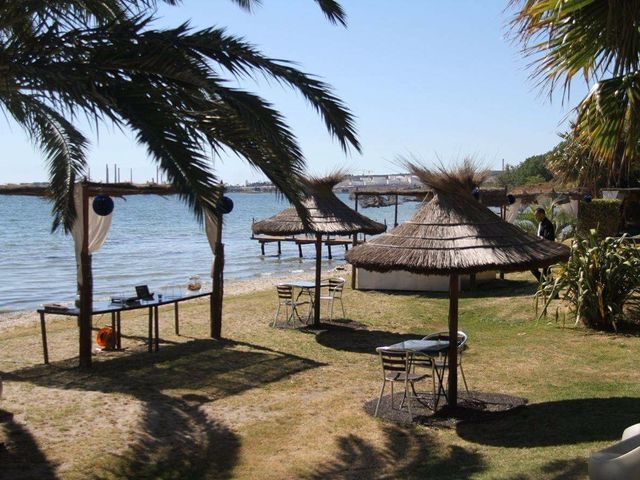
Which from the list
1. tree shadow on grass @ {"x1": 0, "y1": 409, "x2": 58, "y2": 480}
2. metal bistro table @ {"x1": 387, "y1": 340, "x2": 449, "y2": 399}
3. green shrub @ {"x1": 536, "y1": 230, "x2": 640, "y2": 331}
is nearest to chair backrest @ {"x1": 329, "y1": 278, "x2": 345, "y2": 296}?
green shrub @ {"x1": 536, "y1": 230, "x2": 640, "y2": 331}

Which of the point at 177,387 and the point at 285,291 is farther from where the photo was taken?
the point at 285,291

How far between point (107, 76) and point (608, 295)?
844 cm

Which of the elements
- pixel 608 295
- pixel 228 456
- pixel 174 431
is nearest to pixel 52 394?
pixel 174 431

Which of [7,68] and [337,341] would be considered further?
[337,341]

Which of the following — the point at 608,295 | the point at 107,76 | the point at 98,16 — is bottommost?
the point at 608,295

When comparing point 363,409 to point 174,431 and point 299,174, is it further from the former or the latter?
point 299,174

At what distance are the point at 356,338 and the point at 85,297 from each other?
4.39 metres

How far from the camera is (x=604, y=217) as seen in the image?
21.9m

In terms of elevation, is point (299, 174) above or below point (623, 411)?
above

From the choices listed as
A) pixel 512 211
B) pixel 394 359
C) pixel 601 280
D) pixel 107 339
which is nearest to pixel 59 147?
pixel 107 339

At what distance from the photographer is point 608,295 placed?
1186 centimetres

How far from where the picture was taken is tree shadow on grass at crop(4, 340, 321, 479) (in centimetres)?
666

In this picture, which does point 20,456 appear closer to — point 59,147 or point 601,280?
point 59,147

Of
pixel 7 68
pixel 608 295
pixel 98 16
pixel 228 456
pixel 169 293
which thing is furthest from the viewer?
pixel 169 293
